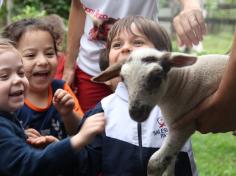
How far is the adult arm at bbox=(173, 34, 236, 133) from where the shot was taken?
6.30 feet

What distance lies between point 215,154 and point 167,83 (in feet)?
12.8

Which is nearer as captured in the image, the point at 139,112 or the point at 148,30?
the point at 139,112

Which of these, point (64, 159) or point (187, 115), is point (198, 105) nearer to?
point (187, 115)

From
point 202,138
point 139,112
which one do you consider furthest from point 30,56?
point 202,138

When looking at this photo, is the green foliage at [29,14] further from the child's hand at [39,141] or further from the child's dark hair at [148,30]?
the child's hand at [39,141]

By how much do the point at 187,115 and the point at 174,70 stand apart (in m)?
0.18

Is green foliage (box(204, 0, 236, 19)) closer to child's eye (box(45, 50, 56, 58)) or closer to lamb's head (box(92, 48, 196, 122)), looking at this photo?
child's eye (box(45, 50, 56, 58))

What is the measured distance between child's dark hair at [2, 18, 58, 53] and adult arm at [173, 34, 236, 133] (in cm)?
119

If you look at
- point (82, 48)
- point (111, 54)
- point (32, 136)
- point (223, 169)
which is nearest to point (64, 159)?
point (32, 136)

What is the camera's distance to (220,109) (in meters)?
2.04

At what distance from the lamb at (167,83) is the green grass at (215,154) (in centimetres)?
286

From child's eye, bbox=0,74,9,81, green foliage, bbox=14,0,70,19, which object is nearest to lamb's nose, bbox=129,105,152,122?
child's eye, bbox=0,74,9,81

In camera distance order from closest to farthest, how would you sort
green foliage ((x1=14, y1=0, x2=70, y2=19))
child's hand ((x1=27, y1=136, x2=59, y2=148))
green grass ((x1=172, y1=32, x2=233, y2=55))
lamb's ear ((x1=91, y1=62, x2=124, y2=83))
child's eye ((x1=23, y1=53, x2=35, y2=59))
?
1. lamb's ear ((x1=91, y1=62, x2=124, y2=83))
2. child's hand ((x1=27, y1=136, x2=59, y2=148))
3. child's eye ((x1=23, y1=53, x2=35, y2=59))
4. green foliage ((x1=14, y1=0, x2=70, y2=19))
5. green grass ((x1=172, y1=32, x2=233, y2=55))

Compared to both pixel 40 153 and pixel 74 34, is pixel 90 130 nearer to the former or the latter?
pixel 40 153
